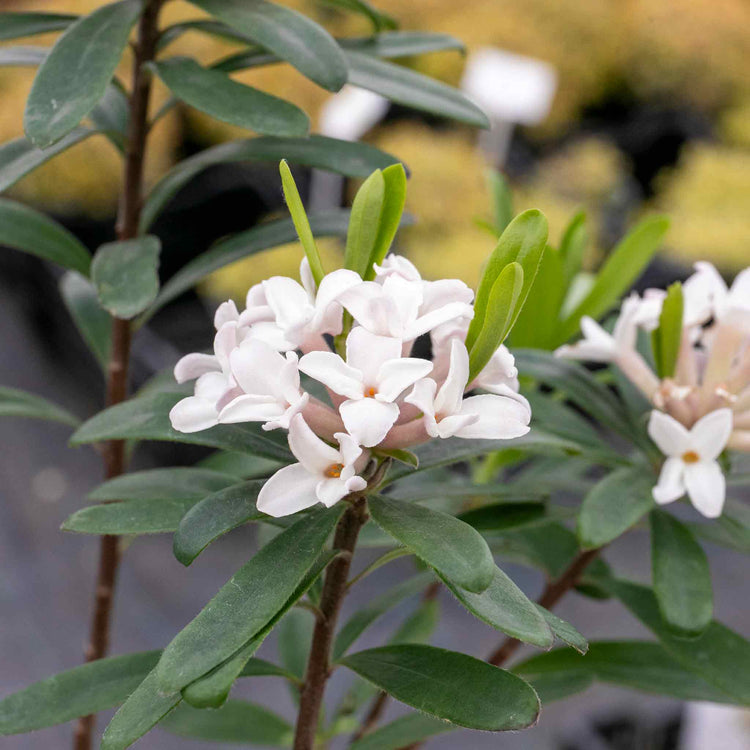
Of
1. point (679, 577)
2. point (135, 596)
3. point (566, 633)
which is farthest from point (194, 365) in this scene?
point (135, 596)

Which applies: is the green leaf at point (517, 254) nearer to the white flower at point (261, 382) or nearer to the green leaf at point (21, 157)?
the white flower at point (261, 382)

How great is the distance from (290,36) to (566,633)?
0.42 metres

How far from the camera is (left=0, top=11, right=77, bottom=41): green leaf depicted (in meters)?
0.71

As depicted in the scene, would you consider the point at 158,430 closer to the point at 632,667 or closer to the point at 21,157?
the point at 21,157

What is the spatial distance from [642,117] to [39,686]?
106 inches

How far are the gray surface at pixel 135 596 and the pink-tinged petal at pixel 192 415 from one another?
3.73 feet

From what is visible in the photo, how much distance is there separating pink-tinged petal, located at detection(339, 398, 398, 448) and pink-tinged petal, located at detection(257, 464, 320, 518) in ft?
0.14

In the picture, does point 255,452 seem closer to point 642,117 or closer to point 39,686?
point 39,686

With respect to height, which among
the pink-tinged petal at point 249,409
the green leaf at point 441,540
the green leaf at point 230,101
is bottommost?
the green leaf at point 441,540

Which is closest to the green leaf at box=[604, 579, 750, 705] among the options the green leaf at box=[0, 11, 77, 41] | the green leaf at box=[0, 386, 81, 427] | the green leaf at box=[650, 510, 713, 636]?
the green leaf at box=[650, 510, 713, 636]

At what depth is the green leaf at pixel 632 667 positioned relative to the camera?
70 cm

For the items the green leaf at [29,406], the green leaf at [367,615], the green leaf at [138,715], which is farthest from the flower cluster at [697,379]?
the green leaf at [29,406]

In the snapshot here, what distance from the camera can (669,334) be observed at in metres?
0.62

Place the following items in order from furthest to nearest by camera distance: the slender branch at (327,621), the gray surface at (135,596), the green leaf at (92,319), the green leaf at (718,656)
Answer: the gray surface at (135,596), the green leaf at (92,319), the green leaf at (718,656), the slender branch at (327,621)
